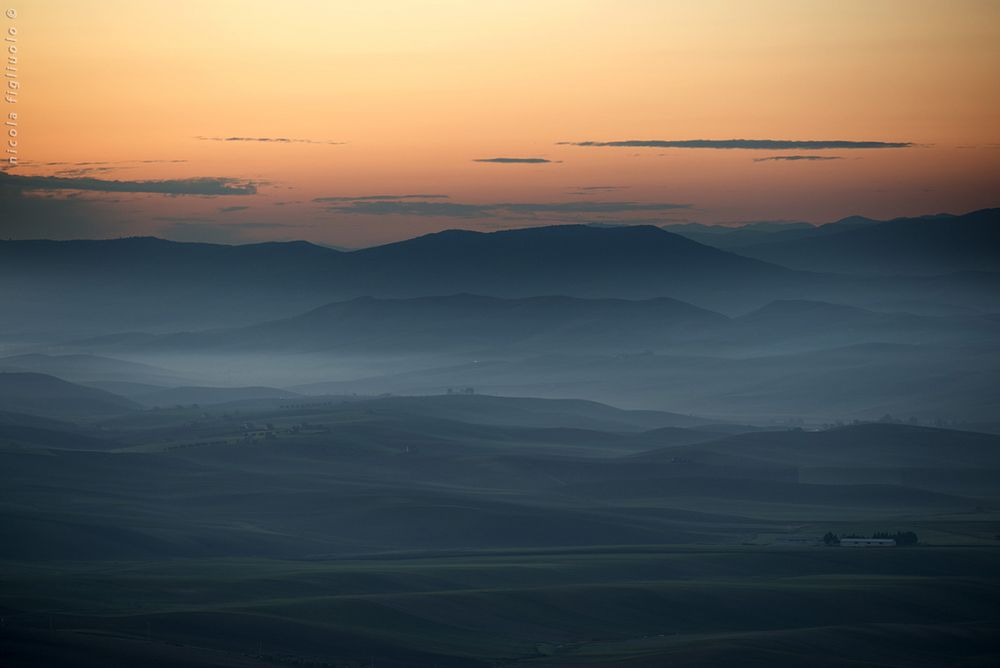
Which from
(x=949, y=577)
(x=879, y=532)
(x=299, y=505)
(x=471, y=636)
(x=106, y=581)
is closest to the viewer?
(x=471, y=636)

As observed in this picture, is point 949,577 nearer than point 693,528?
Yes

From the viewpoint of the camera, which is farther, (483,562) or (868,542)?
(868,542)

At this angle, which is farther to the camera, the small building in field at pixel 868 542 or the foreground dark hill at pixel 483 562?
the small building in field at pixel 868 542

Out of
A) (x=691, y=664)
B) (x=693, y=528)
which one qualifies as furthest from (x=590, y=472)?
(x=691, y=664)

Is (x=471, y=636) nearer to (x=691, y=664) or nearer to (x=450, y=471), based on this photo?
(x=691, y=664)

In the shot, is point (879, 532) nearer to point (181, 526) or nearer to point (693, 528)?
point (693, 528)

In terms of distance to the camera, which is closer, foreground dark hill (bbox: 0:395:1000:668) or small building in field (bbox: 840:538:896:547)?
foreground dark hill (bbox: 0:395:1000:668)

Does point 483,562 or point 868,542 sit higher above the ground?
point 868,542

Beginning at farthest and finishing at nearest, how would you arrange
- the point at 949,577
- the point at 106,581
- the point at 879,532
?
the point at 879,532
the point at 949,577
the point at 106,581
